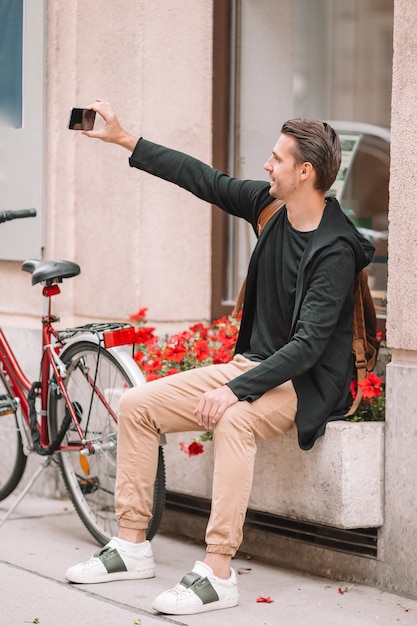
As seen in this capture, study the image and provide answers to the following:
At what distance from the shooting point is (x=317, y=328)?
4.37 metres

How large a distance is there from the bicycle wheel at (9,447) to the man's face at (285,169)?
1892mm

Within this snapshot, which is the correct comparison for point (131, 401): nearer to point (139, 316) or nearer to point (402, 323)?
point (402, 323)

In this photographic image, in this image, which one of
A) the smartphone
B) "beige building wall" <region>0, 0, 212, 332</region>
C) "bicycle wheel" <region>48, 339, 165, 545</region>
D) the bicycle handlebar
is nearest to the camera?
the smartphone

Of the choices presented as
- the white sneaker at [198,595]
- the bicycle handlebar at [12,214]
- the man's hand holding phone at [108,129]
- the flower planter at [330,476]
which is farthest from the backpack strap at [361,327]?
the bicycle handlebar at [12,214]

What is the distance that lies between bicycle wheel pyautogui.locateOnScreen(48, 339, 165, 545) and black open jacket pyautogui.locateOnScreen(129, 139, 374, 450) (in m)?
0.64

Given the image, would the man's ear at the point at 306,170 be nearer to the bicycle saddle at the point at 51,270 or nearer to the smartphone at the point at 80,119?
the smartphone at the point at 80,119

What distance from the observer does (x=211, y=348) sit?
547cm

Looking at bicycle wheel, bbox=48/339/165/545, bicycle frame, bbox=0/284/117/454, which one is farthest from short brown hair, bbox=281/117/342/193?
bicycle frame, bbox=0/284/117/454

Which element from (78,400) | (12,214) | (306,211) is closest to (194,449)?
(78,400)

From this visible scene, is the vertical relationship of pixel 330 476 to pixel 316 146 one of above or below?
below

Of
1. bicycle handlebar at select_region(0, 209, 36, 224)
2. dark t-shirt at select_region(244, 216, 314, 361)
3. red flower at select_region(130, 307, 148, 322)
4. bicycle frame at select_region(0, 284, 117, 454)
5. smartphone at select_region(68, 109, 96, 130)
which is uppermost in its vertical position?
smartphone at select_region(68, 109, 96, 130)

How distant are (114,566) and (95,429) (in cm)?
83

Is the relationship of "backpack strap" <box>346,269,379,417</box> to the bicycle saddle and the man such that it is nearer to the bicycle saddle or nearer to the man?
the man

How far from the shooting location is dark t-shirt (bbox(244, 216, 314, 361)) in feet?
15.1
